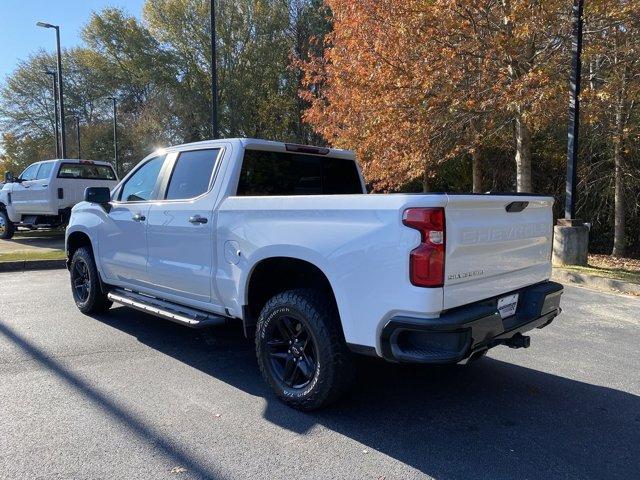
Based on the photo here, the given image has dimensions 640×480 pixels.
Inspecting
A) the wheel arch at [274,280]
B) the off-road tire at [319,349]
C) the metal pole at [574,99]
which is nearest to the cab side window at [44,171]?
the wheel arch at [274,280]

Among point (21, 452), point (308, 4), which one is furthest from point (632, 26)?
point (308, 4)

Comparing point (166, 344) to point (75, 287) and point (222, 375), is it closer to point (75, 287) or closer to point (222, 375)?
point (222, 375)

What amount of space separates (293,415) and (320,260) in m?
1.13

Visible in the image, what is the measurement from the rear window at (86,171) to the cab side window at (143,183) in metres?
8.96

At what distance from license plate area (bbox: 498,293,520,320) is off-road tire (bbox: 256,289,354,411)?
3.58 feet

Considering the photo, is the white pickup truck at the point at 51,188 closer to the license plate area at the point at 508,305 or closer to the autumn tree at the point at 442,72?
the autumn tree at the point at 442,72

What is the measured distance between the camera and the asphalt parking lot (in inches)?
115

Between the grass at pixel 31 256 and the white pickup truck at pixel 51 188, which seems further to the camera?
the white pickup truck at pixel 51 188

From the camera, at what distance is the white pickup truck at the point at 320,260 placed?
2.95 meters

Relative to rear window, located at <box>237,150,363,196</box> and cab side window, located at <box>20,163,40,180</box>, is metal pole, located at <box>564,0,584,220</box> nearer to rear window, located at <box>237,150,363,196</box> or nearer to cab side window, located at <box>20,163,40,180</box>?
rear window, located at <box>237,150,363,196</box>

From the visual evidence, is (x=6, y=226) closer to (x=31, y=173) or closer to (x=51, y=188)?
(x=31, y=173)

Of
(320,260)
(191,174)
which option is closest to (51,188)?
(191,174)

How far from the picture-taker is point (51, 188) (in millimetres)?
13008

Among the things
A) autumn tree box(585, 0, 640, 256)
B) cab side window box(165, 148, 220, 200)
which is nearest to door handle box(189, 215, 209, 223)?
cab side window box(165, 148, 220, 200)
